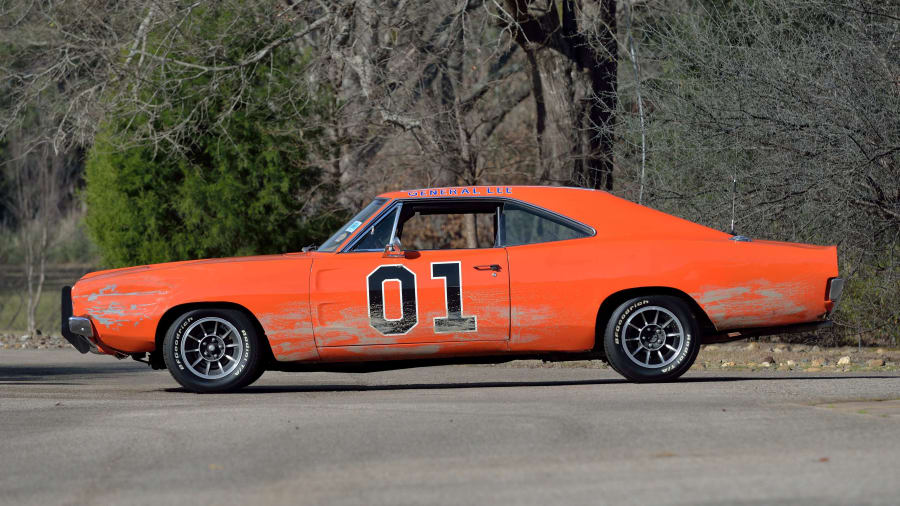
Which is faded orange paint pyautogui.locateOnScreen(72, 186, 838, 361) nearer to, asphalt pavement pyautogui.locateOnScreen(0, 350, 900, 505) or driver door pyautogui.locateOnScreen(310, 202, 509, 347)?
driver door pyautogui.locateOnScreen(310, 202, 509, 347)

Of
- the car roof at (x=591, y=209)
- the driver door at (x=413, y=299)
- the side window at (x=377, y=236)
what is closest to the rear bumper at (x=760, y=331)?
the car roof at (x=591, y=209)

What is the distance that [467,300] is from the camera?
345 inches

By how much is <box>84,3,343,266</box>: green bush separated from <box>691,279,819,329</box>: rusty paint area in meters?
11.9

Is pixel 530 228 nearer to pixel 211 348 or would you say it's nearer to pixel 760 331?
pixel 760 331

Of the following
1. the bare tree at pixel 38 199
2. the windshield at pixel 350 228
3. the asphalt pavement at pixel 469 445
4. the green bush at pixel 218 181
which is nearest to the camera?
the asphalt pavement at pixel 469 445

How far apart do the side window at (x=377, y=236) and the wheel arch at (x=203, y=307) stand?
91 centimetres

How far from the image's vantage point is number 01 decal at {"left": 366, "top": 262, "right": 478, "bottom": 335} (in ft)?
28.8

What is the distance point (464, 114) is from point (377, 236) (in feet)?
34.0

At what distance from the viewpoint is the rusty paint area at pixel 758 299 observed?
8.90 m

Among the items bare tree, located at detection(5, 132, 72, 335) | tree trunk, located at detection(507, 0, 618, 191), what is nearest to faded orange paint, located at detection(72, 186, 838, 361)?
tree trunk, located at detection(507, 0, 618, 191)

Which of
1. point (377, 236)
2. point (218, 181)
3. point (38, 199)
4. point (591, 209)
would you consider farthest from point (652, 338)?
point (38, 199)

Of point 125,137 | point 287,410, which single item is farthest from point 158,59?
point 287,410

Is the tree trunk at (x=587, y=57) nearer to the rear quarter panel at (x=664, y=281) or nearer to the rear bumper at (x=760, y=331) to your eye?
the rear bumper at (x=760, y=331)

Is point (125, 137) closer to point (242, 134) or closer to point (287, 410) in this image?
point (242, 134)
